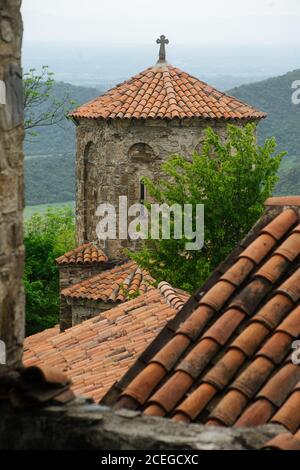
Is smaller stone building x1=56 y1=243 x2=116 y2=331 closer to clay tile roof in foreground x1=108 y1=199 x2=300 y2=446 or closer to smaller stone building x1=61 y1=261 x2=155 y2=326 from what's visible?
smaller stone building x1=61 y1=261 x2=155 y2=326

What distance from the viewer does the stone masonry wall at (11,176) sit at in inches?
166

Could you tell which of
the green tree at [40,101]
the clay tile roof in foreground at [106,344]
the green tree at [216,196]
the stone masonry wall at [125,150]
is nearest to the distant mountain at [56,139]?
the green tree at [40,101]

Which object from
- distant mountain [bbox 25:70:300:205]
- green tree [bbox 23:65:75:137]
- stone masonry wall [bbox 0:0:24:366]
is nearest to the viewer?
stone masonry wall [bbox 0:0:24:366]

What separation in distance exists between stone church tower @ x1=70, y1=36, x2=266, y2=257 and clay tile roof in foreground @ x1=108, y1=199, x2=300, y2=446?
13.1m

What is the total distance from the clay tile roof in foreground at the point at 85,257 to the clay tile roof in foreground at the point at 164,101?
8.79 ft

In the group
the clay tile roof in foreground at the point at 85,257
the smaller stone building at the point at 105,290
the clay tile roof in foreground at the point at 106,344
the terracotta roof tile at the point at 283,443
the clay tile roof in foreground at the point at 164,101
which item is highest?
the clay tile roof in foreground at the point at 164,101

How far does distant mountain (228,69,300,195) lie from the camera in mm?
37375

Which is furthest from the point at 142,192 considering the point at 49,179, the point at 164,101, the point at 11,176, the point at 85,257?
the point at 49,179

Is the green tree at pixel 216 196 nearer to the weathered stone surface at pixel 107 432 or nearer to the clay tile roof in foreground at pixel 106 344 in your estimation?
the clay tile roof in foreground at pixel 106 344

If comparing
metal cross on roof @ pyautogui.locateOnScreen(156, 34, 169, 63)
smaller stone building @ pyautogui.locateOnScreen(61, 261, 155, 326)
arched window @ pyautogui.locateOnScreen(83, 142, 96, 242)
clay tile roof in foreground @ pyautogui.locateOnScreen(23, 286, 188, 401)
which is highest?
metal cross on roof @ pyautogui.locateOnScreen(156, 34, 169, 63)

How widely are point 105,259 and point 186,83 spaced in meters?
3.93

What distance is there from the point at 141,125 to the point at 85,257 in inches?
112

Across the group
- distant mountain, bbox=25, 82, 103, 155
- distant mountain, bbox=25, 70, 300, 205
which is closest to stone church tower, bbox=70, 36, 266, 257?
distant mountain, bbox=25, 70, 300, 205
